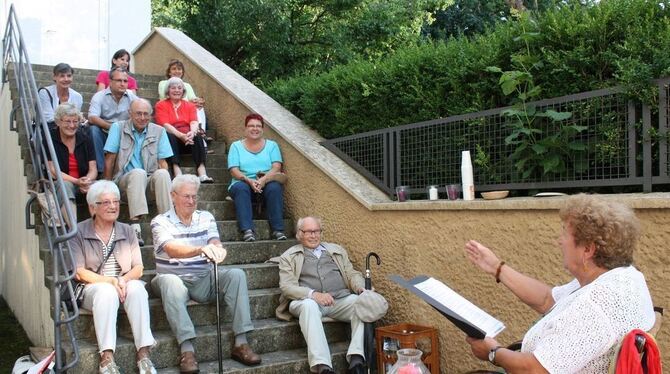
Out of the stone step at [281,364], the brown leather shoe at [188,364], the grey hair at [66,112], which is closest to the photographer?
the brown leather shoe at [188,364]

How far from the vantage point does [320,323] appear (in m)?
Result: 4.36

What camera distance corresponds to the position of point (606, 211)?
216 cm

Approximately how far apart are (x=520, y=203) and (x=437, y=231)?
76 cm

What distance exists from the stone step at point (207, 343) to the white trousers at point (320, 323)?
16 cm

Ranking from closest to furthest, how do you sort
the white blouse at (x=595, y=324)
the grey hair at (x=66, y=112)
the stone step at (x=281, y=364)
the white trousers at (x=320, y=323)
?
1. the white blouse at (x=595, y=324)
2. the stone step at (x=281, y=364)
3. the white trousers at (x=320, y=323)
4. the grey hair at (x=66, y=112)

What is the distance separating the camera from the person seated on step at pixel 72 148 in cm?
512

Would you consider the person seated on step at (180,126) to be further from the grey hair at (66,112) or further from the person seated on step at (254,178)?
the grey hair at (66,112)

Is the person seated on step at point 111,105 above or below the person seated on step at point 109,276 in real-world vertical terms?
above

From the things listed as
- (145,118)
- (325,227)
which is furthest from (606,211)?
(145,118)

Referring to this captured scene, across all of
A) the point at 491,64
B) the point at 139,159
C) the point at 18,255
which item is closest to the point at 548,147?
the point at 491,64

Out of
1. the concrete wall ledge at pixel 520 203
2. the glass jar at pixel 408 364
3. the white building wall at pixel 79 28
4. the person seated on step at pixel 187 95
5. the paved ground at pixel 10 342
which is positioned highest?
the white building wall at pixel 79 28

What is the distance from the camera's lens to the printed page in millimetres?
2539

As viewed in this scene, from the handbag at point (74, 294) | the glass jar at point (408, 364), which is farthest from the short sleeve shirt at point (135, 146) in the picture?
the glass jar at point (408, 364)

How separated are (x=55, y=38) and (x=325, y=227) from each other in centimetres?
743
